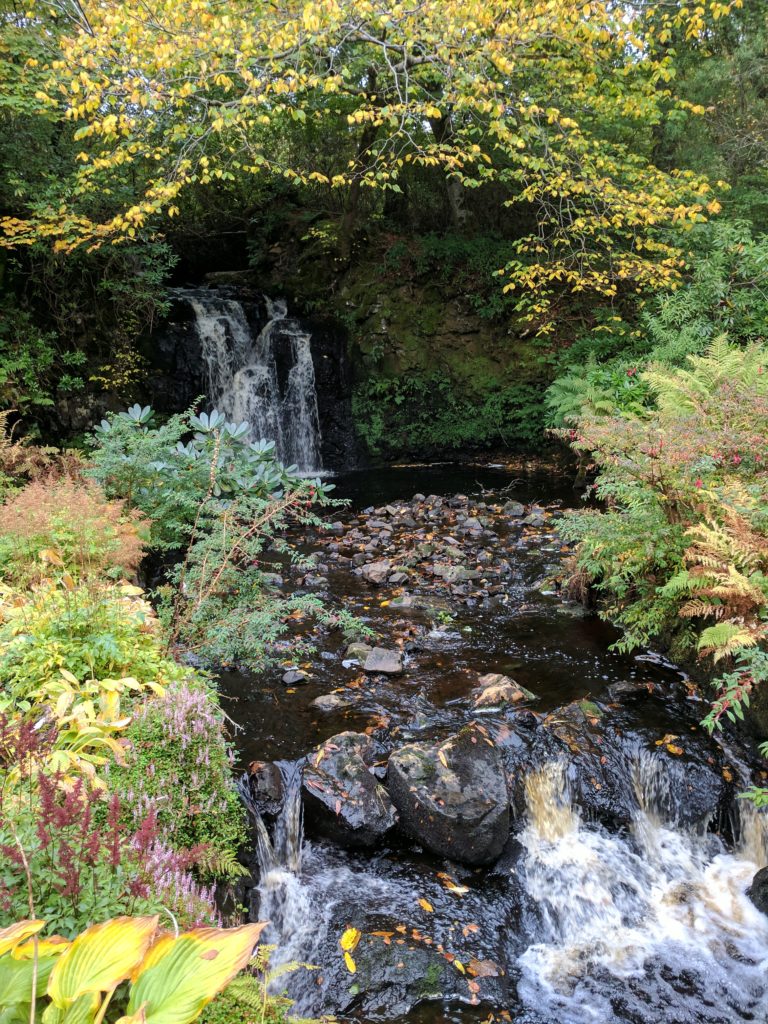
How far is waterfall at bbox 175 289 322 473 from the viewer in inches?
487

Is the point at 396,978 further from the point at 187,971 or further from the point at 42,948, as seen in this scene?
the point at 42,948

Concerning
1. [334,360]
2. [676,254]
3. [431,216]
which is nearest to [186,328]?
[334,360]

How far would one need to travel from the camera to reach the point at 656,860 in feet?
13.1

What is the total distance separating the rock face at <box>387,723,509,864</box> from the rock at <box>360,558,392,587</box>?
327 cm

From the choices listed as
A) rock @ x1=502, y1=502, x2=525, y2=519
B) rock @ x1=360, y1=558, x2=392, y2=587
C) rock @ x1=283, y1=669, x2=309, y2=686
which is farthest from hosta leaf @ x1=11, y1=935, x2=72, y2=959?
rock @ x1=502, y1=502, x2=525, y2=519

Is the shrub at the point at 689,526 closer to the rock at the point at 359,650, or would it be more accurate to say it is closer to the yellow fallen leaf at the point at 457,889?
the yellow fallen leaf at the point at 457,889

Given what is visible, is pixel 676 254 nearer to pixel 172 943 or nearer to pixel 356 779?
pixel 356 779

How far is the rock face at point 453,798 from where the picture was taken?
3.77m

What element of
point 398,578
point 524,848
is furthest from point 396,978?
point 398,578

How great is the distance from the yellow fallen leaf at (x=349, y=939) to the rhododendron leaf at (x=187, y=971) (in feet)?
6.53

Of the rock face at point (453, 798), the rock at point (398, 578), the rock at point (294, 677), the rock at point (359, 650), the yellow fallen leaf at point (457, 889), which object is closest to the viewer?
the yellow fallen leaf at point (457, 889)

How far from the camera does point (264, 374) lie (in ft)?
41.5

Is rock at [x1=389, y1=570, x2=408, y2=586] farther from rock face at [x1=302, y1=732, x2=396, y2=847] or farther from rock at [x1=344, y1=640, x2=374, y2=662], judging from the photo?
rock face at [x1=302, y1=732, x2=396, y2=847]

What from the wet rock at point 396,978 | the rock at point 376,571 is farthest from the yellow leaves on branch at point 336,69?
the wet rock at point 396,978
